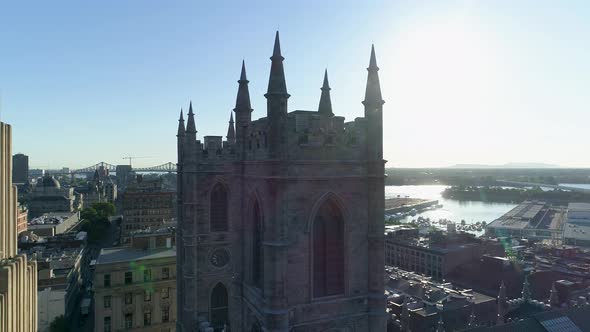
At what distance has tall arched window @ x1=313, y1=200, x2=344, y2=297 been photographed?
16172mm

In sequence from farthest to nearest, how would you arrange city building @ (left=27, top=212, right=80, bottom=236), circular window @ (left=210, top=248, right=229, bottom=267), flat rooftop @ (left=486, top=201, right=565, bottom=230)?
flat rooftop @ (left=486, top=201, right=565, bottom=230) < city building @ (left=27, top=212, right=80, bottom=236) < circular window @ (left=210, top=248, right=229, bottom=267)

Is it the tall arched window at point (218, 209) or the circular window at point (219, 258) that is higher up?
the tall arched window at point (218, 209)

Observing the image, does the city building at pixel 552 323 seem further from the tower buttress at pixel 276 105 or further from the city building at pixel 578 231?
the city building at pixel 578 231

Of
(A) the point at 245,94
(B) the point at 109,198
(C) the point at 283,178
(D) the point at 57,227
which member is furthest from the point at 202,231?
(B) the point at 109,198

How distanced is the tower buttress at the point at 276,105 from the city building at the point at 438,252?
63.0 metres

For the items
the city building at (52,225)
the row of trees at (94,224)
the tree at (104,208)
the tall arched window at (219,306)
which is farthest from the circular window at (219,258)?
the tree at (104,208)

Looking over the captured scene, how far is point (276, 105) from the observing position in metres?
15.3

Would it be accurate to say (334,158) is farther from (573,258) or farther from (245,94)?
(573,258)

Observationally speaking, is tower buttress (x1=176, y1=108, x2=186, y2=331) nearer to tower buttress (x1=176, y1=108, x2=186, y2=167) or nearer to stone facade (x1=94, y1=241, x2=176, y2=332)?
tower buttress (x1=176, y1=108, x2=186, y2=167)

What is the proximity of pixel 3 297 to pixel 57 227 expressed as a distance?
91107mm

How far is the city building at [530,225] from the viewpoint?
Answer: 12338cm

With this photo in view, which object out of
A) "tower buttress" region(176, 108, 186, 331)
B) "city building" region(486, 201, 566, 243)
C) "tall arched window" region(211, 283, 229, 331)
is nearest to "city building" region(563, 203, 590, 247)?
"city building" region(486, 201, 566, 243)

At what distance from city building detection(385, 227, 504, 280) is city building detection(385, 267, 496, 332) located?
21383mm

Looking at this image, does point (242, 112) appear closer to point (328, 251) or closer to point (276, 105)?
point (276, 105)
